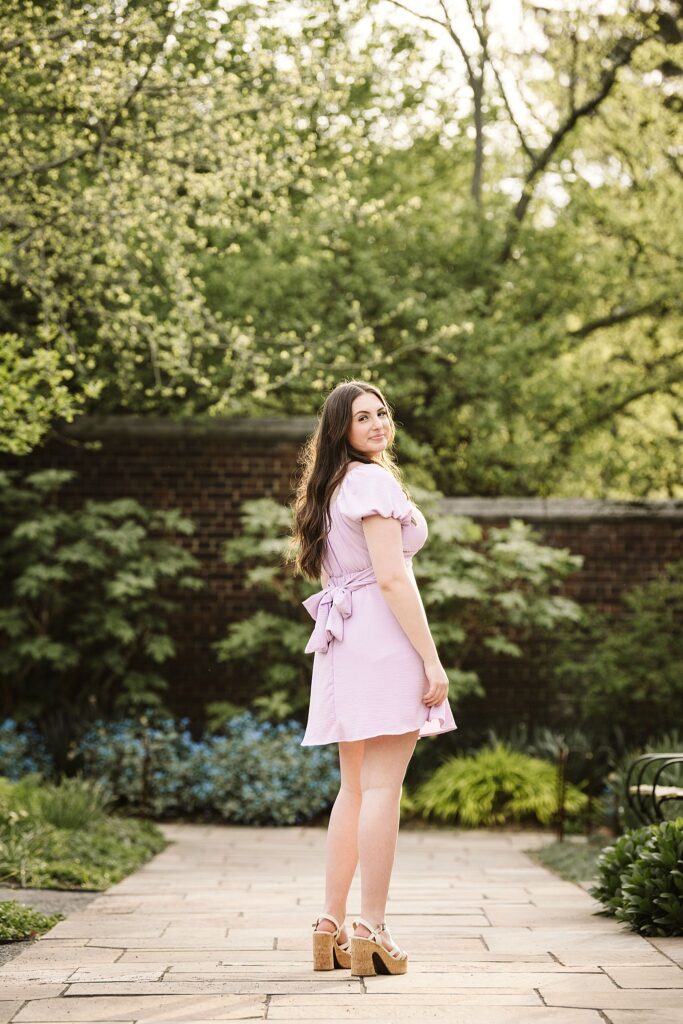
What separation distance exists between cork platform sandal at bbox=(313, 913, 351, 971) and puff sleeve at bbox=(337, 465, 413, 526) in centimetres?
121

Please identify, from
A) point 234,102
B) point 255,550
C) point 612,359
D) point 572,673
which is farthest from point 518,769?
point 612,359

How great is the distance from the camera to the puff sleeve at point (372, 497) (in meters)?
3.72

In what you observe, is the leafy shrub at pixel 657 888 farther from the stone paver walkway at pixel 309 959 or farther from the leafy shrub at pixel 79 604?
the leafy shrub at pixel 79 604

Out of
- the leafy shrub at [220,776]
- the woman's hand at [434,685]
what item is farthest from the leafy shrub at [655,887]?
the leafy shrub at [220,776]

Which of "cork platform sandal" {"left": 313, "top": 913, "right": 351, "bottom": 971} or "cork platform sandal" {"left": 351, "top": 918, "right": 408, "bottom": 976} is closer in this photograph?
"cork platform sandal" {"left": 351, "top": 918, "right": 408, "bottom": 976}

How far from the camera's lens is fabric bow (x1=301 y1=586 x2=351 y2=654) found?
3.80m

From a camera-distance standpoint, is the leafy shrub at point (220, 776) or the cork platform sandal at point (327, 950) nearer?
the cork platform sandal at point (327, 950)

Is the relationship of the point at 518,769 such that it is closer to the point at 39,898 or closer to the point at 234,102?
the point at 39,898

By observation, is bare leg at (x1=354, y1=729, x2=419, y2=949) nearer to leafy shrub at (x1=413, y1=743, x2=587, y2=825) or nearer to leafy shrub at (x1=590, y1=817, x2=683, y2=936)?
leafy shrub at (x1=590, y1=817, x2=683, y2=936)

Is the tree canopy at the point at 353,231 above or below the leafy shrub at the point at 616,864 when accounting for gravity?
above

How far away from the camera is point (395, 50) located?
41.0 ft

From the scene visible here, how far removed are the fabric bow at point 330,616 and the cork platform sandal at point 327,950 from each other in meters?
0.81

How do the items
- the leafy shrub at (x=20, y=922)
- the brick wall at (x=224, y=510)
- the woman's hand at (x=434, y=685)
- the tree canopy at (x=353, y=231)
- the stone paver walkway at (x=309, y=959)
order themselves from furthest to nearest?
the brick wall at (x=224, y=510), the tree canopy at (x=353, y=231), the leafy shrub at (x=20, y=922), the woman's hand at (x=434, y=685), the stone paver walkway at (x=309, y=959)

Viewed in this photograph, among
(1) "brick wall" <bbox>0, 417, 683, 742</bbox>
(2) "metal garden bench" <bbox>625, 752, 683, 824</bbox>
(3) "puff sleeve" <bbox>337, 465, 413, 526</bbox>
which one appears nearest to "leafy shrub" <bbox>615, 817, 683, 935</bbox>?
(2) "metal garden bench" <bbox>625, 752, 683, 824</bbox>
